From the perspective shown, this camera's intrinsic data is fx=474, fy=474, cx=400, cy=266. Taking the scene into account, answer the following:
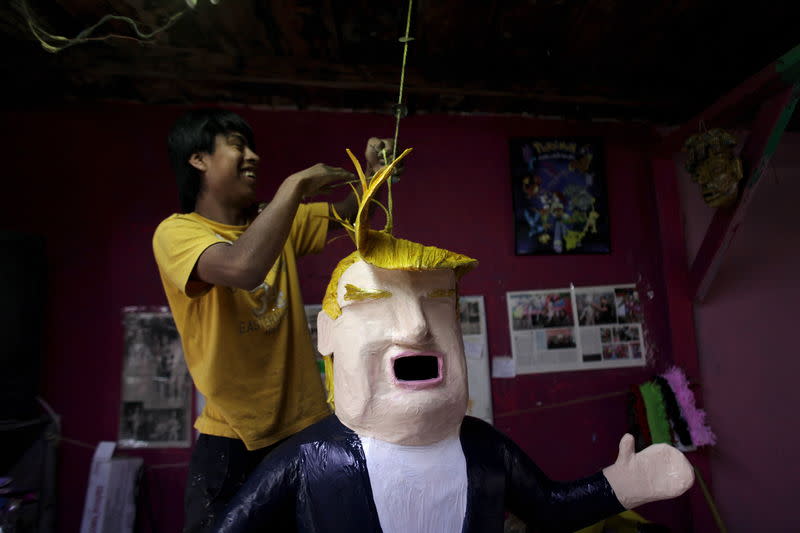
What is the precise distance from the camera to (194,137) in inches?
53.1

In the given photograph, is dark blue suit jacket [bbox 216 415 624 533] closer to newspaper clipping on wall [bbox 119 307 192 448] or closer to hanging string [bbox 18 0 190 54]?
hanging string [bbox 18 0 190 54]

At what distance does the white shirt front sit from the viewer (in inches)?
34.9

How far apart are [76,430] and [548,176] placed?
241 cm

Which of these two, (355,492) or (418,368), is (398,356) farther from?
(355,492)

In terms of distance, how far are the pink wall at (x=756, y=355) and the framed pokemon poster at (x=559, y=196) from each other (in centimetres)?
49

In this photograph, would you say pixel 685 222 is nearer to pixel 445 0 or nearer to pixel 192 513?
pixel 445 0

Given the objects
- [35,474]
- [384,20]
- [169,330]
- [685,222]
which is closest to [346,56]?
[384,20]

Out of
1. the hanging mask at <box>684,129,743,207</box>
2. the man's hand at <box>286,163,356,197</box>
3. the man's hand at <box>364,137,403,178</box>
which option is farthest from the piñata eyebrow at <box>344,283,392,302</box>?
the hanging mask at <box>684,129,743,207</box>

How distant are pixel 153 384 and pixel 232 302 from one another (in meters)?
1.08

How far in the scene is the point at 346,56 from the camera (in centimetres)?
190

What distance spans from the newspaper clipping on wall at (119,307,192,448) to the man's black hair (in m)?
0.89

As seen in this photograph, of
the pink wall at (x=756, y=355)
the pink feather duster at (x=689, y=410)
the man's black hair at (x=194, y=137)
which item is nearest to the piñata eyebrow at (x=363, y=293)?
the man's black hair at (x=194, y=137)

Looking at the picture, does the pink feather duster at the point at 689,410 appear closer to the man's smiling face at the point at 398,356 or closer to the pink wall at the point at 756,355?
the pink wall at the point at 756,355

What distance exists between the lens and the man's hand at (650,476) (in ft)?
3.06
